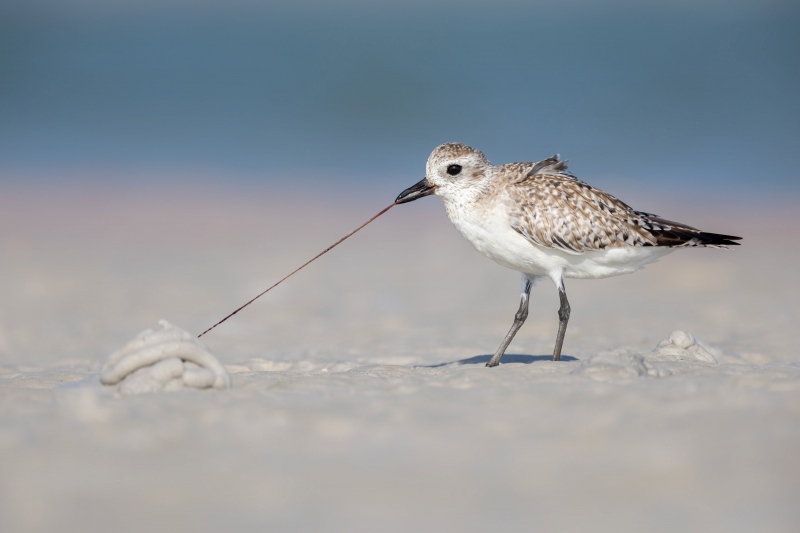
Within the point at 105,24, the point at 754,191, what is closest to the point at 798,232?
the point at 754,191

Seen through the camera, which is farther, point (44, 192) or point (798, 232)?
point (44, 192)

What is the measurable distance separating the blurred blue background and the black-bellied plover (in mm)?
15323

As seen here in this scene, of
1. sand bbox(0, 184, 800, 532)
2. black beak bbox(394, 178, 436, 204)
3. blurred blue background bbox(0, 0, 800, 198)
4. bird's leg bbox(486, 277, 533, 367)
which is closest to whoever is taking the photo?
sand bbox(0, 184, 800, 532)

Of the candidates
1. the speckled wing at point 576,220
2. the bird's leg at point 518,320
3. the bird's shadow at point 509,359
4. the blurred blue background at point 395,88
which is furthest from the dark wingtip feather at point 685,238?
the blurred blue background at point 395,88

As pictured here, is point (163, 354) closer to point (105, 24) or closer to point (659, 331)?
point (659, 331)

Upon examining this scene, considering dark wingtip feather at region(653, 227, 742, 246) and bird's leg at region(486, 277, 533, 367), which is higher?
dark wingtip feather at region(653, 227, 742, 246)

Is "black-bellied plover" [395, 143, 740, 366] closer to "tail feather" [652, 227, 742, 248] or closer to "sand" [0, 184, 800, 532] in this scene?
"tail feather" [652, 227, 742, 248]

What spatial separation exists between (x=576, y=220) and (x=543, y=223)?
0.29m

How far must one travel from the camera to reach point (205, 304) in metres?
12.7

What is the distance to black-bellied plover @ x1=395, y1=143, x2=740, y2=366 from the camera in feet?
24.3

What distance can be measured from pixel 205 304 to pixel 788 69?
24.5m

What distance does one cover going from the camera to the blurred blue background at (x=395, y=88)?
25.2 m

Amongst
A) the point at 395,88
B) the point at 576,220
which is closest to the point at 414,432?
the point at 576,220

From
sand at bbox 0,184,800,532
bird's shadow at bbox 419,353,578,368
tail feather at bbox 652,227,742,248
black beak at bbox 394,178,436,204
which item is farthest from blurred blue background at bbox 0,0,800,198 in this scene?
black beak at bbox 394,178,436,204
